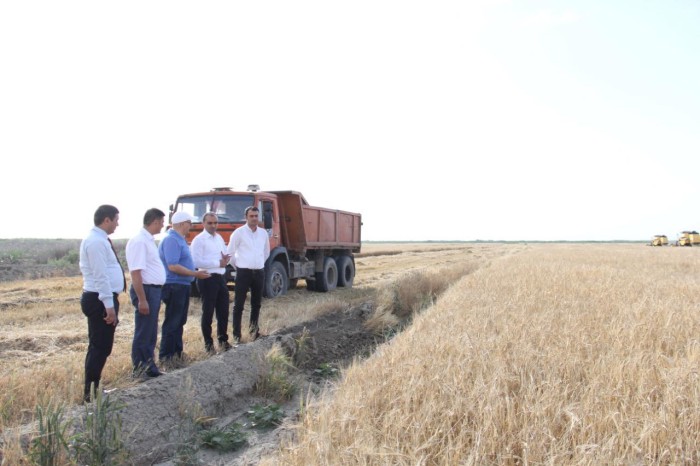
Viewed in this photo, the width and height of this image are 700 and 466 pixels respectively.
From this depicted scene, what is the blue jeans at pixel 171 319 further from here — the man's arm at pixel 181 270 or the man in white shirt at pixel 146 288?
the man in white shirt at pixel 146 288

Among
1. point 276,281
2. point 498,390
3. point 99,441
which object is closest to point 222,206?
point 276,281

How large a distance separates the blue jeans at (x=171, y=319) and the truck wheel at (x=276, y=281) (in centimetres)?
534

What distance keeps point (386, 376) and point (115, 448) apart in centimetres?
211

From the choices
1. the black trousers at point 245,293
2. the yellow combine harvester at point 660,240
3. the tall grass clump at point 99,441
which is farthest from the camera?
the yellow combine harvester at point 660,240

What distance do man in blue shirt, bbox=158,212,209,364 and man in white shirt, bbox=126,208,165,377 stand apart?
49 centimetres

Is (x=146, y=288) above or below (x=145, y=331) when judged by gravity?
above

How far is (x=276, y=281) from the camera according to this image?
12023 millimetres

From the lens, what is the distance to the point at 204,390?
509 centimetres

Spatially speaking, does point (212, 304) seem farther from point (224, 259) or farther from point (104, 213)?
point (104, 213)

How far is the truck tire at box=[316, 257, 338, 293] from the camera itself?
1445 centimetres

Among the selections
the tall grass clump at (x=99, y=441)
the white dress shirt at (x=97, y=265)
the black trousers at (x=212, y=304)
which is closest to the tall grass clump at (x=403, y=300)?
the black trousers at (x=212, y=304)

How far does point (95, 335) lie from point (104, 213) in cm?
114

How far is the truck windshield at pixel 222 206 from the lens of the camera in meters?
11.2

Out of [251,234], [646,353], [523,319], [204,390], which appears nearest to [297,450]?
[204,390]
